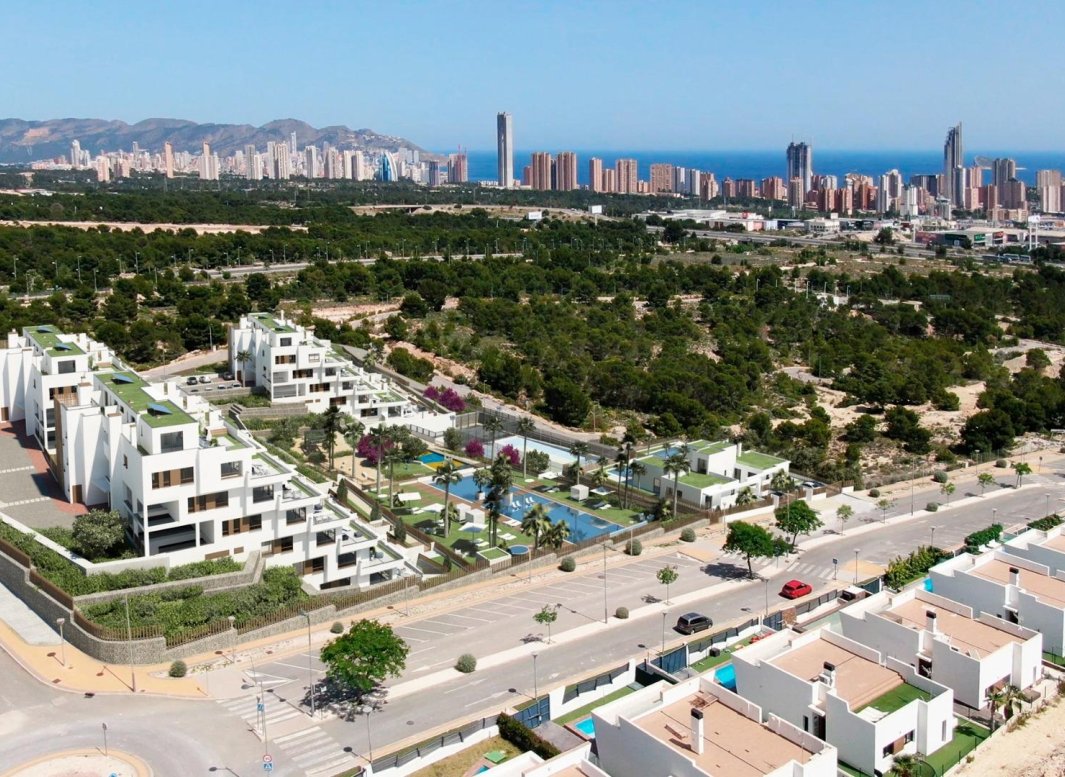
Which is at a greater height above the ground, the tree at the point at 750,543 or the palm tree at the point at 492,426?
the palm tree at the point at 492,426

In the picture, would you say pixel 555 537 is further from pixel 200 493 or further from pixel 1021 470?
pixel 1021 470

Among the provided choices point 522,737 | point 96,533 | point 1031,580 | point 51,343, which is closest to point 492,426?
point 51,343

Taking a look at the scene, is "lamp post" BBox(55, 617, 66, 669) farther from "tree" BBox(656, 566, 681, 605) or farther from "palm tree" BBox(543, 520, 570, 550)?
"tree" BBox(656, 566, 681, 605)

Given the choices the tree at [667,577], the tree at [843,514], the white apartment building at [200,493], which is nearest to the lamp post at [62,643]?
the white apartment building at [200,493]

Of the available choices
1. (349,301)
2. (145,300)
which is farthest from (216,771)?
(349,301)

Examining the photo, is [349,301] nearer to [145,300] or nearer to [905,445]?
[145,300]

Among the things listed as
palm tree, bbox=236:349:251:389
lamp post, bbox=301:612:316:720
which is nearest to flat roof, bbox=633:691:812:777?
lamp post, bbox=301:612:316:720

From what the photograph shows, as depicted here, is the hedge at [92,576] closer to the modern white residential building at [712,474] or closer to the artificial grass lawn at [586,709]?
the artificial grass lawn at [586,709]
